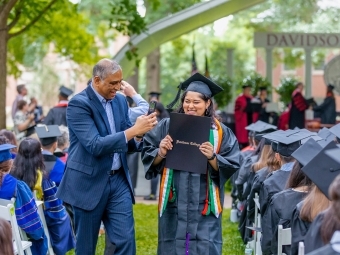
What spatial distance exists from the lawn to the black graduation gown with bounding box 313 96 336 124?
9.26 meters

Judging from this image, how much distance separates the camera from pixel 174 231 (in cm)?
678

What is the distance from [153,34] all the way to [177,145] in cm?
1216

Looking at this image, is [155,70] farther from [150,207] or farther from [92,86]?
[92,86]

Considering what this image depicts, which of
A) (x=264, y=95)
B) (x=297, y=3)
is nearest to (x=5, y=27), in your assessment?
(x=264, y=95)

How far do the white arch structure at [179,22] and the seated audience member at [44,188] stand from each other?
976 centimetres

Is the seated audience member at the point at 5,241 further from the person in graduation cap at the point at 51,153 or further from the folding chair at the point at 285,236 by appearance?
the person in graduation cap at the point at 51,153

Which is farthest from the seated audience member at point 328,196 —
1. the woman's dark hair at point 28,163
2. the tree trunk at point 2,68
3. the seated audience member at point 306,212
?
the tree trunk at point 2,68

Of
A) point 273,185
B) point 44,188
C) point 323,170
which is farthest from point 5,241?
point 44,188

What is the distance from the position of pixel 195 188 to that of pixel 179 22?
12.5 m

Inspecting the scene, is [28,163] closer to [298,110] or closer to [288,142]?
[288,142]

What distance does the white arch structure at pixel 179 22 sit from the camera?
18.4m

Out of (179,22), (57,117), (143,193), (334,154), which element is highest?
(179,22)

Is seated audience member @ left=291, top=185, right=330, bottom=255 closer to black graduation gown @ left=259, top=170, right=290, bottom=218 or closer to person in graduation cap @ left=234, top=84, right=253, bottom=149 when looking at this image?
black graduation gown @ left=259, top=170, right=290, bottom=218

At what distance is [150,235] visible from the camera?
36.7 ft
